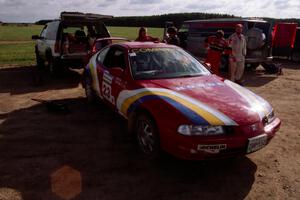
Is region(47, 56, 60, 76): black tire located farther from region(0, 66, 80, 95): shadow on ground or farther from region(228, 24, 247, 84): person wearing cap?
region(228, 24, 247, 84): person wearing cap

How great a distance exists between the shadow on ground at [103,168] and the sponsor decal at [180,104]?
0.77 metres

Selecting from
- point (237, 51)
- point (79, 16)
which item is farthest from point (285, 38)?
point (79, 16)

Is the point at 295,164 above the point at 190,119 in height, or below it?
below

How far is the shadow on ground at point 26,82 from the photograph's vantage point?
374 inches

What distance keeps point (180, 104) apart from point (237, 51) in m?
5.88

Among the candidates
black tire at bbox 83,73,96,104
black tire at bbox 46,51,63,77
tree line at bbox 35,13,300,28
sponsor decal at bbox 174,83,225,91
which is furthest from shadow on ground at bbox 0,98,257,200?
tree line at bbox 35,13,300,28

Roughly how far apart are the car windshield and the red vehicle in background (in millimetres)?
11874

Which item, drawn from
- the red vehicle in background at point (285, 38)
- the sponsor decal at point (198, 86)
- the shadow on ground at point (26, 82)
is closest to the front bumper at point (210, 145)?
the sponsor decal at point (198, 86)

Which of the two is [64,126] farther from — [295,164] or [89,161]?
[295,164]

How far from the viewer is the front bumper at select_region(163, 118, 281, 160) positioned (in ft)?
12.9

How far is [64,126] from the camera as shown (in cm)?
620

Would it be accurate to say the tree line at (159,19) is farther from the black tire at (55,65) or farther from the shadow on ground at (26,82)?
the black tire at (55,65)

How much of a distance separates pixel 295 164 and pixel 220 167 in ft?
3.72

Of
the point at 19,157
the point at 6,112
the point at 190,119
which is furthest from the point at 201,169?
the point at 6,112
